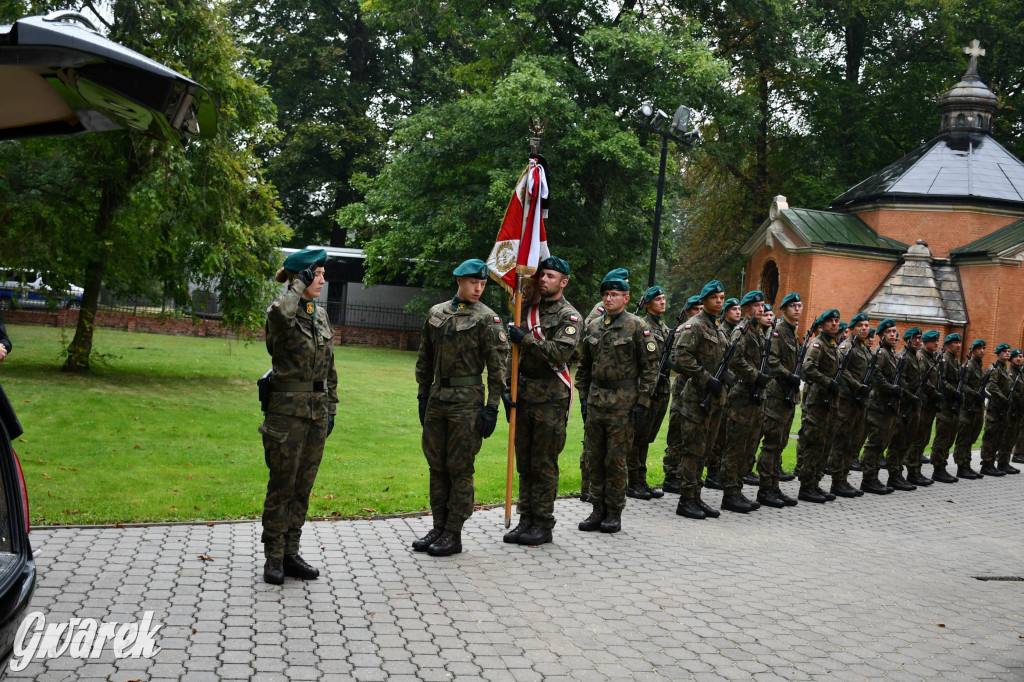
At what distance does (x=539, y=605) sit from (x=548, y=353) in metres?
2.34

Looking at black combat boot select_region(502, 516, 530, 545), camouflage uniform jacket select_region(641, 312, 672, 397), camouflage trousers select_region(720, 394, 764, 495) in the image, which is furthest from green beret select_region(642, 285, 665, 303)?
black combat boot select_region(502, 516, 530, 545)

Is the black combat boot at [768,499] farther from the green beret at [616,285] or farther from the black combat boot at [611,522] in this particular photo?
the green beret at [616,285]

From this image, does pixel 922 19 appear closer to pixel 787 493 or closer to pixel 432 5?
pixel 432 5

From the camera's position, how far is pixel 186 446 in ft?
39.3

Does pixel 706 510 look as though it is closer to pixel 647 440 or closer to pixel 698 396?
pixel 698 396

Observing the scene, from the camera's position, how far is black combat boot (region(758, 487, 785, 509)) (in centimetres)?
1077

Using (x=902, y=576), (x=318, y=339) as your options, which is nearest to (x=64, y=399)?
(x=318, y=339)

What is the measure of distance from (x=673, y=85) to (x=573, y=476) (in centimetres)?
2072

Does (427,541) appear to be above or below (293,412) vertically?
below

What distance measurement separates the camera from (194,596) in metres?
5.90

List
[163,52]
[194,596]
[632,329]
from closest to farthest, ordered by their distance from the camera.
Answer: [194,596]
[632,329]
[163,52]

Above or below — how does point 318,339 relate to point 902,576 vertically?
above

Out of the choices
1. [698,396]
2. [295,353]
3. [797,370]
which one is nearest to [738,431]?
[698,396]

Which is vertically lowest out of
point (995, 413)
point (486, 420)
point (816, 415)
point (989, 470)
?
point (989, 470)
